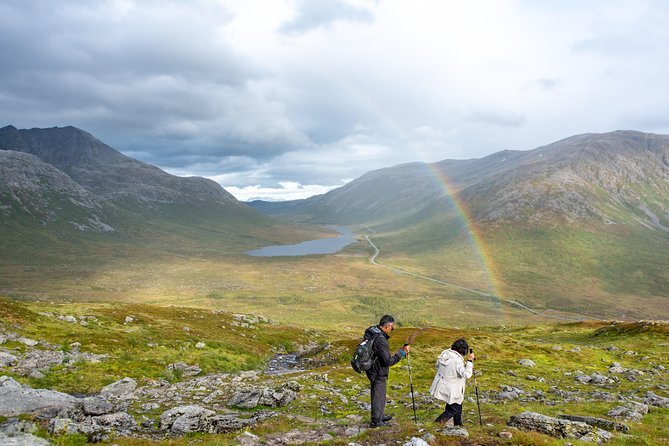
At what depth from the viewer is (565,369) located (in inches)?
1384

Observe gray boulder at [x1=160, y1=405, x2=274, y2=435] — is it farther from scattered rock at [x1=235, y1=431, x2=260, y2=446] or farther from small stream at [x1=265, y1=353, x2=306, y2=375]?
small stream at [x1=265, y1=353, x2=306, y2=375]

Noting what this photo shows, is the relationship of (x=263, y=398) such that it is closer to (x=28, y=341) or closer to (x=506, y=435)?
(x=506, y=435)

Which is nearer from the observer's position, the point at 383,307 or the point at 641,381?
the point at 641,381

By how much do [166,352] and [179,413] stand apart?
1978 cm

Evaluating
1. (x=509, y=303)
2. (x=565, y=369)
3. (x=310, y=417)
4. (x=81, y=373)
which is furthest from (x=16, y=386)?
(x=509, y=303)

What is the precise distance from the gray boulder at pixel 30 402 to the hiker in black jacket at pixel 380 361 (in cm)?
1214

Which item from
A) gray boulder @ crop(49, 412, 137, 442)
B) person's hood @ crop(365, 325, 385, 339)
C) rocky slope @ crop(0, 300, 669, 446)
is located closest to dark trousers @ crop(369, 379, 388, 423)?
rocky slope @ crop(0, 300, 669, 446)

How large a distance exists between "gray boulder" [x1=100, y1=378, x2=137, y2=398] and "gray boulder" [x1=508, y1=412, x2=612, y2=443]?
20372 mm

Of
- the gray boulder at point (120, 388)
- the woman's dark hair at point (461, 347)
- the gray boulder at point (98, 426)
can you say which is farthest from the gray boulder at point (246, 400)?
the woman's dark hair at point (461, 347)

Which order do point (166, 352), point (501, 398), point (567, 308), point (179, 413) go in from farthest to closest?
1. point (567, 308)
2. point (166, 352)
3. point (501, 398)
4. point (179, 413)

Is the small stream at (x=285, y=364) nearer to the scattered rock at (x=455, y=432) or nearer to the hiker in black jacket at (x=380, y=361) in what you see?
the hiker in black jacket at (x=380, y=361)

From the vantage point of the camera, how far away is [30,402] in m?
16.8

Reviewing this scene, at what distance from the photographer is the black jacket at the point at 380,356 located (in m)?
14.6

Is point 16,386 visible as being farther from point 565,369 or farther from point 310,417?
point 565,369
